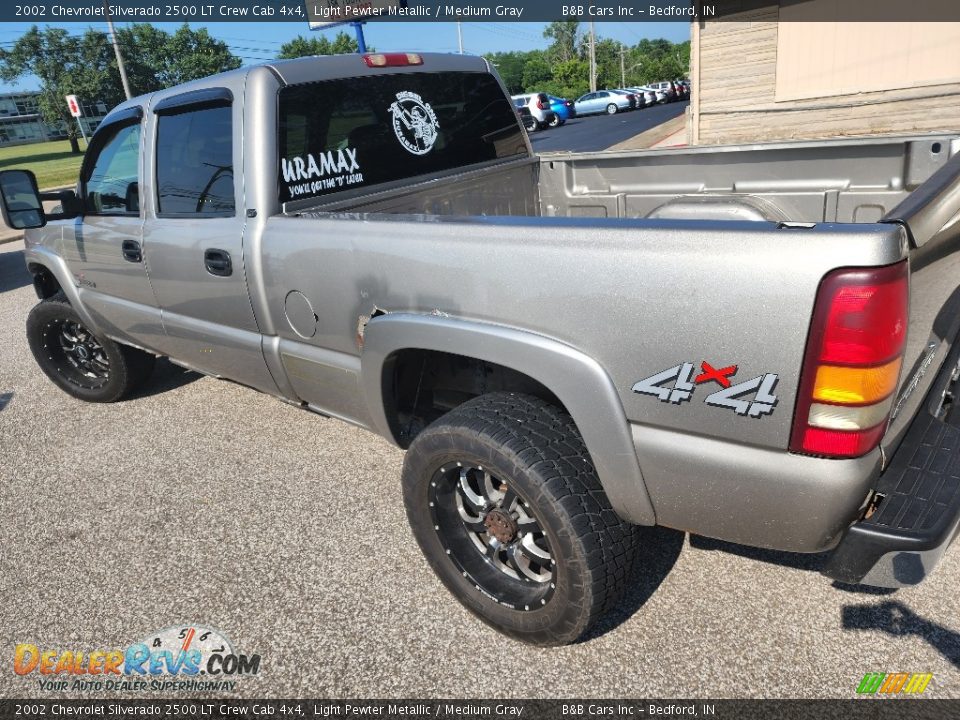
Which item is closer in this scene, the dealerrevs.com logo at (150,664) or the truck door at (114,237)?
the dealerrevs.com logo at (150,664)

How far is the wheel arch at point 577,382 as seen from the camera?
1832mm

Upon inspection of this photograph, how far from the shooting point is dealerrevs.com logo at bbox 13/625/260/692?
232 cm

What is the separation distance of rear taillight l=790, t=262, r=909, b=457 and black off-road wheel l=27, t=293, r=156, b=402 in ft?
13.3

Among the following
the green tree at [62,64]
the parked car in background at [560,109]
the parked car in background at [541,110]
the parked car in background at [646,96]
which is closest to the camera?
the parked car in background at [541,110]

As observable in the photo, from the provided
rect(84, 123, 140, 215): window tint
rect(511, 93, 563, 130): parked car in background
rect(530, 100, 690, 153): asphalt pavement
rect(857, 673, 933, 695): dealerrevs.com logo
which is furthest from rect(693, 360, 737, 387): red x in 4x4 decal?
rect(511, 93, 563, 130): parked car in background

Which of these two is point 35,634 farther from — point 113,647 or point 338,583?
point 338,583

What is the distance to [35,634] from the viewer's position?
2553mm

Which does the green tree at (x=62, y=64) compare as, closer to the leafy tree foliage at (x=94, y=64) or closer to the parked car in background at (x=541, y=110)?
the leafy tree foliage at (x=94, y=64)

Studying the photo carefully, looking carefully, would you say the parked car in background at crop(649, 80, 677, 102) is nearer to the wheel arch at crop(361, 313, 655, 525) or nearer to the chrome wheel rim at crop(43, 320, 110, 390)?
the chrome wheel rim at crop(43, 320, 110, 390)

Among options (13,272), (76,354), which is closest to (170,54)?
(13,272)

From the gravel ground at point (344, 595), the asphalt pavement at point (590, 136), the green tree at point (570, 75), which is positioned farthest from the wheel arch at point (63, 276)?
the green tree at point (570, 75)

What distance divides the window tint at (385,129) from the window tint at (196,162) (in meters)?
0.30

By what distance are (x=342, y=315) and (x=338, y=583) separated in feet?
3.48

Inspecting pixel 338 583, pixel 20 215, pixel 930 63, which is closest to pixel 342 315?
pixel 338 583
